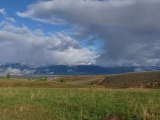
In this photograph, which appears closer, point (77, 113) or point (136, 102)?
point (77, 113)

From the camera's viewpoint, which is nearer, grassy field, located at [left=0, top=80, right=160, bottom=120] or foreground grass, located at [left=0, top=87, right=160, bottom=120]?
grassy field, located at [left=0, top=80, right=160, bottom=120]

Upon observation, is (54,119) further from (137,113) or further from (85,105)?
(137,113)

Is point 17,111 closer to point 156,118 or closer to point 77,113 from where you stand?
point 77,113

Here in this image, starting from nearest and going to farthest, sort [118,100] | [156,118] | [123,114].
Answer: [156,118] < [123,114] < [118,100]

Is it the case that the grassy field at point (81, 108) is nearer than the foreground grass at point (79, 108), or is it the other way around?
the grassy field at point (81, 108)

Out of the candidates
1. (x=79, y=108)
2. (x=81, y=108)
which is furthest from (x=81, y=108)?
(x=79, y=108)

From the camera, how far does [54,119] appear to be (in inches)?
974

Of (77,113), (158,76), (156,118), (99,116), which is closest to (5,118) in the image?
(77,113)

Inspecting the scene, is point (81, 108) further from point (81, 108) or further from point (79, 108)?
point (79, 108)

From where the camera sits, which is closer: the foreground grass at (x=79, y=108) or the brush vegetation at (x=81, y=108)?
the brush vegetation at (x=81, y=108)

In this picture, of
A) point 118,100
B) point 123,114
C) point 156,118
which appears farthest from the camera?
point 118,100

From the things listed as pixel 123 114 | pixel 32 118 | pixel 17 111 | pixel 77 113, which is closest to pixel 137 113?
pixel 123 114

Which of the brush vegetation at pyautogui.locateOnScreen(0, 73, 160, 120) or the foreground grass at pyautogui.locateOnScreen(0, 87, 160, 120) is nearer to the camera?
the brush vegetation at pyautogui.locateOnScreen(0, 73, 160, 120)

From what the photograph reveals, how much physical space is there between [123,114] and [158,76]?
3205 inches
